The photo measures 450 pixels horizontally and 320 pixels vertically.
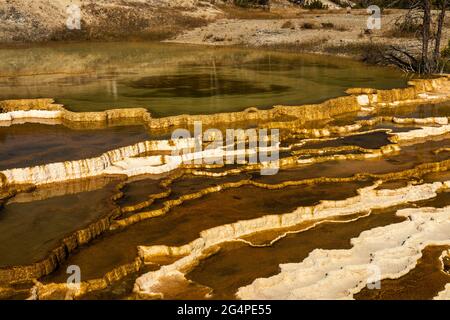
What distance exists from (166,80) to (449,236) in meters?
15.3

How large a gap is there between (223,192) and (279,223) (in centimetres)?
188

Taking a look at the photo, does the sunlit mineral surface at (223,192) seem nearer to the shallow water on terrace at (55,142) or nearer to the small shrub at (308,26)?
the shallow water on terrace at (55,142)

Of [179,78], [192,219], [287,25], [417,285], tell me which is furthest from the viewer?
[287,25]

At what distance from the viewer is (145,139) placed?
14656mm

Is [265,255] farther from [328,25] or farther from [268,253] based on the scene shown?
[328,25]

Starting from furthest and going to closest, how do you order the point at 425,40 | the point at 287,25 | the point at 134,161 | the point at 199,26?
the point at 199,26
the point at 287,25
the point at 425,40
the point at 134,161

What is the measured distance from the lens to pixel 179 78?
75.2 ft

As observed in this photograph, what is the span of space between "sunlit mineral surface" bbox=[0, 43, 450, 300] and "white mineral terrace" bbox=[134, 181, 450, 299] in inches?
1.1

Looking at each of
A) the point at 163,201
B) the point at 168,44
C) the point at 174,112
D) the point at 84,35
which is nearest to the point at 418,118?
the point at 174,112

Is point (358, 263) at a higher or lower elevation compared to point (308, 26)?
lower

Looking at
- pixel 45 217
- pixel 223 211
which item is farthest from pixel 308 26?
pixel 45 217

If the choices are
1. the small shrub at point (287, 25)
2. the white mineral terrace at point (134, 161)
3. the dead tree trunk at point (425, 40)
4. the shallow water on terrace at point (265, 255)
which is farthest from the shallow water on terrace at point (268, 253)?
the small shrub at point (287, 25)

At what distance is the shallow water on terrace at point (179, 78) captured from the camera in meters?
18.5

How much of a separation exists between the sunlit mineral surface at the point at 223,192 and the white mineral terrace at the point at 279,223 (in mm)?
27
